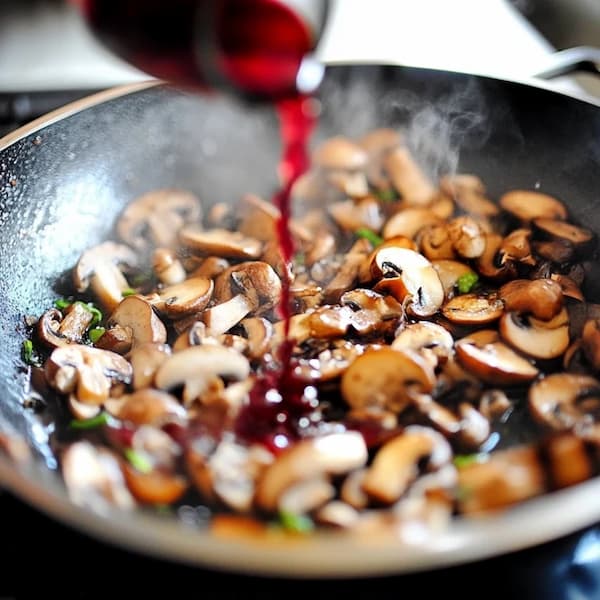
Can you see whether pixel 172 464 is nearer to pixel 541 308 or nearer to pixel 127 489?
pixel 127 489

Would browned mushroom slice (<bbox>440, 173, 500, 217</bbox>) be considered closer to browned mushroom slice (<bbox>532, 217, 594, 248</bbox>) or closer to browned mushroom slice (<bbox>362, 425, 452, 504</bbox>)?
browned mushroom slice (<bbox>532, 217, 594, 248</bbox>)

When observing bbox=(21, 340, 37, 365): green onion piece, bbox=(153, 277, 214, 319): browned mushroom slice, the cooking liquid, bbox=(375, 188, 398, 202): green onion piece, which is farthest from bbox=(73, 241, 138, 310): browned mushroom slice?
bbox=(375, 188, 398, 202): green onion piece

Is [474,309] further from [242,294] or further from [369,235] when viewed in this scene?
[242,294]

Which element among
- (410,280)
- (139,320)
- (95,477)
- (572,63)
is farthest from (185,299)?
(572,63)

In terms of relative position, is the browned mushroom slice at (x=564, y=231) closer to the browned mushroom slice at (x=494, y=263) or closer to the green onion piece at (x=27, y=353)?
the browned mushroom slice at (x=494, y=263)

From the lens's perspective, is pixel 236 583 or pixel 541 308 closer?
pixel 236 583

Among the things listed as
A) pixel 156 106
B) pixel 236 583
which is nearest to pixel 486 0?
pixel 156 106
